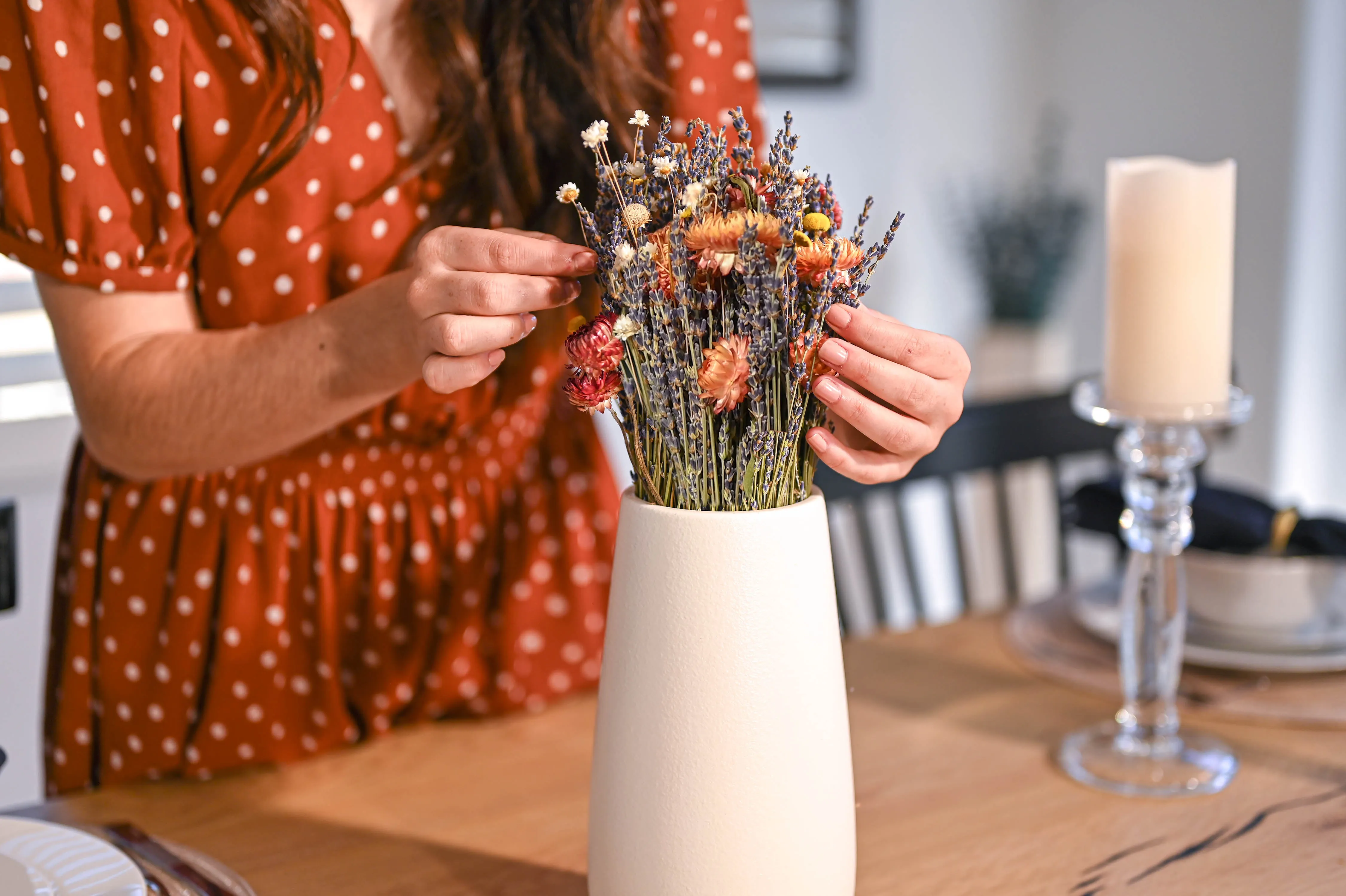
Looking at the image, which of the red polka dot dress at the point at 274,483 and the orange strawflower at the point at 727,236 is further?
the red polka dot dress at the point at 274,483

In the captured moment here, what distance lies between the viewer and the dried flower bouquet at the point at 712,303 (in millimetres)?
494

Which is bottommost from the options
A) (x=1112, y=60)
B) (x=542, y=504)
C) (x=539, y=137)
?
(x=542, y=504)

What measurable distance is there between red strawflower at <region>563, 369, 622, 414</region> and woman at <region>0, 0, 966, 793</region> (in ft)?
0.19

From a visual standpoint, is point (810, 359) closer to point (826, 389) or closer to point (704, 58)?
point (826, 389)

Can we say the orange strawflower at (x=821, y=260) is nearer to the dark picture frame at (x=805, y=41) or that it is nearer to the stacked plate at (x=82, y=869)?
the stacked plate at (x=82, y=869)

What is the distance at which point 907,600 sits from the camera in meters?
2.93

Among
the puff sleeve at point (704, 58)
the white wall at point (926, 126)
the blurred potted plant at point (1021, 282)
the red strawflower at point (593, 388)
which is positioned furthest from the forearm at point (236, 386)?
the blurred potted plant at point (1021, 282)

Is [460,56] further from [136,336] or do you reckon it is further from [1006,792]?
[1006,792]

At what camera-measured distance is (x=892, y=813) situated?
73 cm

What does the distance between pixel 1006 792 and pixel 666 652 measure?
341mm

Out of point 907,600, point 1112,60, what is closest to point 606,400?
point 907,600

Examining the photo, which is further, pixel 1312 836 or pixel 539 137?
pixel 539 137

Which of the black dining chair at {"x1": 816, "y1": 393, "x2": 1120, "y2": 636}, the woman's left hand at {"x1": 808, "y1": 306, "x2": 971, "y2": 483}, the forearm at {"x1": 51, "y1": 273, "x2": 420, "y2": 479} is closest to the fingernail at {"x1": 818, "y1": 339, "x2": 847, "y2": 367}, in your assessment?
the woman's left hand at {"x1": 808, "y1": 306, "x2": 971, "y2": 483}

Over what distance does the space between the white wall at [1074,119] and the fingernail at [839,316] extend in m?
2.12
